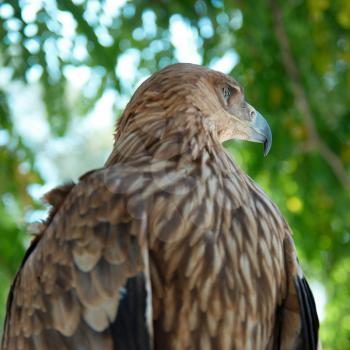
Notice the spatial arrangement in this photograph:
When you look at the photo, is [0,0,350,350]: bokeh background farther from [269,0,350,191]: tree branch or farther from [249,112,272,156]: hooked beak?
[249,112,272,156]: hooked beak

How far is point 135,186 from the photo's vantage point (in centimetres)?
305

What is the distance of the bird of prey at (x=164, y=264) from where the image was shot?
2920mm

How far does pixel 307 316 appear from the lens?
3.12 metres

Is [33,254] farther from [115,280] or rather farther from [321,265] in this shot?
[321,265]

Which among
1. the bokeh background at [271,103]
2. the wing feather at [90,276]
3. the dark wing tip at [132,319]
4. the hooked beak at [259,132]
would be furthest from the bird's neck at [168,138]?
the bokeh background at [271,103]

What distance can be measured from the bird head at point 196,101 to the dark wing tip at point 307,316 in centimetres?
66

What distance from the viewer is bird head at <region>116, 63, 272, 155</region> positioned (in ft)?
11.1

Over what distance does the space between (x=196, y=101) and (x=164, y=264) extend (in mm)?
689

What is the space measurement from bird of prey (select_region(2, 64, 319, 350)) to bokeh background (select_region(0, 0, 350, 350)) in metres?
2.23

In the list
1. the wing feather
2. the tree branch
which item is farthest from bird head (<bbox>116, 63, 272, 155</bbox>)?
the tree branch

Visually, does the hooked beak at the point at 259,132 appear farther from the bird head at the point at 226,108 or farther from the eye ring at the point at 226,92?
the eye ring at the point at 226,92

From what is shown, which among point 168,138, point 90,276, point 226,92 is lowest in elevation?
point 90,276

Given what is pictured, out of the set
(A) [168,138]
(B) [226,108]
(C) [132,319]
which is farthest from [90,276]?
(B) [226,108]

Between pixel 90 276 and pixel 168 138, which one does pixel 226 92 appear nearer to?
pixel 168 138
